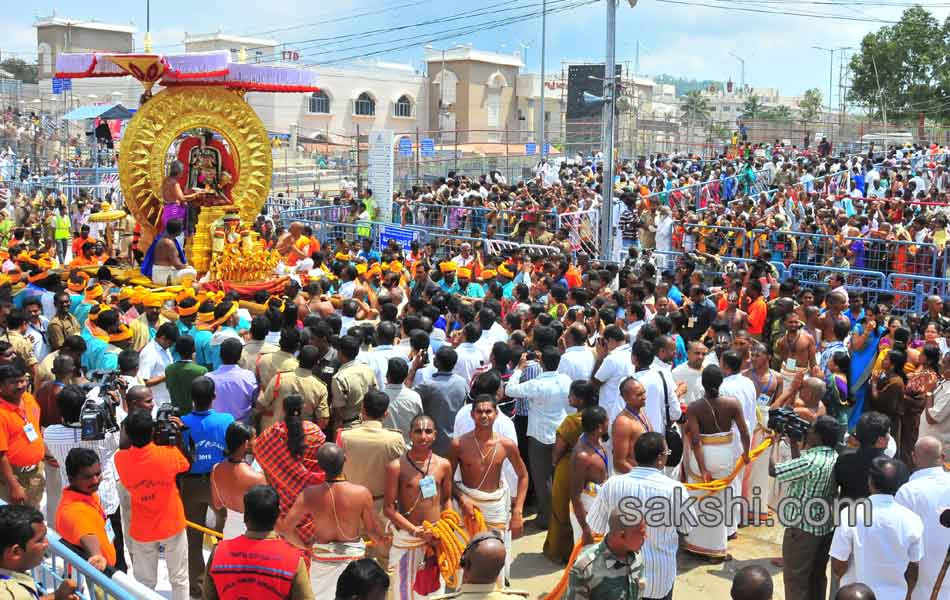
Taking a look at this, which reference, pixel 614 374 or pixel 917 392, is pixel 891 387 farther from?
pixel 614 374

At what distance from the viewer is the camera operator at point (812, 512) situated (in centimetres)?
575

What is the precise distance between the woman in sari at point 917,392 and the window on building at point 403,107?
55.8 meters

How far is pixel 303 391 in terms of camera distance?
275 inches

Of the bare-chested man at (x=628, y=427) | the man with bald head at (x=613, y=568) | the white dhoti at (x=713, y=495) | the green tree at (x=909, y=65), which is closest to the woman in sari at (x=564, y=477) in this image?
the bare-chested man at (x=628, y=427)

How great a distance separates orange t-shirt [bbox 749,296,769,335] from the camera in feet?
33.6

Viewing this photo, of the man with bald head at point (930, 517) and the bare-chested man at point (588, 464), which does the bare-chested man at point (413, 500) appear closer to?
the bare-chested man at point (588, 464)

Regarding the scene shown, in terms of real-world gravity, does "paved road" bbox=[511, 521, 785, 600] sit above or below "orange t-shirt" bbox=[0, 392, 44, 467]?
below

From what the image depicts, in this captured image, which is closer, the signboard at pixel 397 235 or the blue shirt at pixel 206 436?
the blue shirt at pixel 206 436

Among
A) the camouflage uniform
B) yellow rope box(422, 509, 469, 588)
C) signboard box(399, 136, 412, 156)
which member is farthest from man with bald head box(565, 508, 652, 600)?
signboard box(399, 136, 412, 156)

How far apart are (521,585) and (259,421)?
2297mm

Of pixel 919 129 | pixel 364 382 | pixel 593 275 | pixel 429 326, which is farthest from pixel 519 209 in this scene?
pixel 919 129

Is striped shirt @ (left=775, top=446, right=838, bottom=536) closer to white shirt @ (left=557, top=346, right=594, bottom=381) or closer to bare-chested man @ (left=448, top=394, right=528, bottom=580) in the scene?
bare-chested man @ (left=448, top=394, right=528, bottom=580)

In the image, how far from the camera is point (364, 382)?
7.19m

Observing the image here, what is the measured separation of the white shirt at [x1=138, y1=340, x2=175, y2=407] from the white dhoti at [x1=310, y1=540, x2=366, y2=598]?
2.88m
